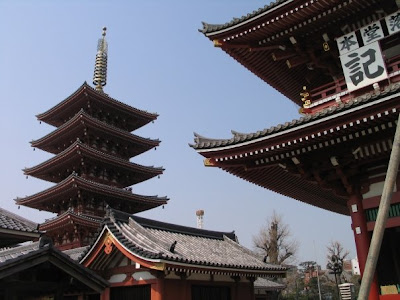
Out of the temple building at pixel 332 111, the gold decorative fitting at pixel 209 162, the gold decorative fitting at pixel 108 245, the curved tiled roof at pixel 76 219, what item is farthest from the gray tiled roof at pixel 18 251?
the temple building at pixel 332 111

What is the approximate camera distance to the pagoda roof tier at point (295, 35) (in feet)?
32.8

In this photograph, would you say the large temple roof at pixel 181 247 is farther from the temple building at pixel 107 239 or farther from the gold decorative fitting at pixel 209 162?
the gold decorative fitting at pixel 209 162

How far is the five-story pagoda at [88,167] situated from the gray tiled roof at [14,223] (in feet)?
50.6

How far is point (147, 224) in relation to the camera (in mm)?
16125

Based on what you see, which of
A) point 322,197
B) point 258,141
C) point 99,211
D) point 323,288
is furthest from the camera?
point 323,288

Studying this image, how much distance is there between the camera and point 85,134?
1187 inches

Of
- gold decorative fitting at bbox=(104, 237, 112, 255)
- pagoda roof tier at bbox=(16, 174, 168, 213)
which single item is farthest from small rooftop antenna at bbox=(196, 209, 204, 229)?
gold decorative fitting at bbox=(104, 237, 112, 255)

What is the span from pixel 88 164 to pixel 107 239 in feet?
56.0

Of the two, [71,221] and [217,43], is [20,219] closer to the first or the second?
[217,43]

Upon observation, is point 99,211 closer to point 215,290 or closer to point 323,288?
point 215,290

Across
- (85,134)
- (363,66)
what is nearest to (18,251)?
(363,66)

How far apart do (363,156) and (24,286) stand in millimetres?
8105

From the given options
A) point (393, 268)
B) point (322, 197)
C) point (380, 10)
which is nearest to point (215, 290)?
point (322, 197)

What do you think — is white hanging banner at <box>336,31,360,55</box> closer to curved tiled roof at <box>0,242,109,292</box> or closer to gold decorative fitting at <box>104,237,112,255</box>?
curved tiled roof at <box>0,242,109,292</box>
